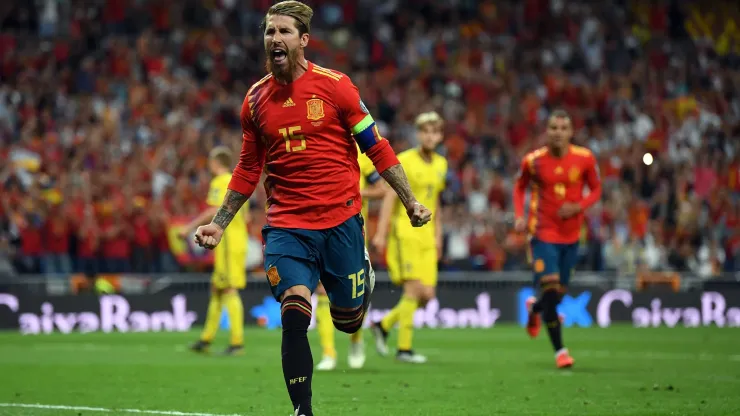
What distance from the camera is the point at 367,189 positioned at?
1277cm

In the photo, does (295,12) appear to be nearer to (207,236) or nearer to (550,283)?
(207,236)

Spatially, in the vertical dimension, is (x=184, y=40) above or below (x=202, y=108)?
above

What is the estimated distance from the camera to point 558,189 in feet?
45.2

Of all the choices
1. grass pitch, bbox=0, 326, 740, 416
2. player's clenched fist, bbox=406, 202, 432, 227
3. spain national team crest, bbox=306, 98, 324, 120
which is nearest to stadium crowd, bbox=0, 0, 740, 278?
grass pitch, bbox=0, 326, 740, 416

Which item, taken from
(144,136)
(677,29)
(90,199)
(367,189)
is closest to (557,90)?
(677,29)

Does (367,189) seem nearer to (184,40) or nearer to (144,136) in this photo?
(144,136)

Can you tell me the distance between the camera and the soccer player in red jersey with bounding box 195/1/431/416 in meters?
7.66

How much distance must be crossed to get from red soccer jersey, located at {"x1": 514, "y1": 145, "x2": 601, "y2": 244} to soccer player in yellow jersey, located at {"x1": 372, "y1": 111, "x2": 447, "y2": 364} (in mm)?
1056

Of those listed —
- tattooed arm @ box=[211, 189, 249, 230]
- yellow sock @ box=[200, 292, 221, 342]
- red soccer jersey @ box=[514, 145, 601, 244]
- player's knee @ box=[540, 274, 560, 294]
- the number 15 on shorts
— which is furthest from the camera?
yellow sock @ box=[200, 292, 221, 342]

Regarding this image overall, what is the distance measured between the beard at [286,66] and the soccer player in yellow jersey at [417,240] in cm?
623

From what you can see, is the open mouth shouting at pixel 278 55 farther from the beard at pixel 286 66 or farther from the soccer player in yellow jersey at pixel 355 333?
the soccer player in yellow jersey at pixel 355 333

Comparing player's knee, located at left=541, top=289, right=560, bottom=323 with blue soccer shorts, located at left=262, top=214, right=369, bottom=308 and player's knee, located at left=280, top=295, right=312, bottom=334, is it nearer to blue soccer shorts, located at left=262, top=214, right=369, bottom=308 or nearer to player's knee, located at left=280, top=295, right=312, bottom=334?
blue soccer shorts, located at left=262, top=214, right=369, bottom=308

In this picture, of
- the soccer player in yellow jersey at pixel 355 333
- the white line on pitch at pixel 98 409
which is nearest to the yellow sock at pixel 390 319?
the soccer player in yellow jersey at pixel 355 333

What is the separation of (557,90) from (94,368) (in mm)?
17892
